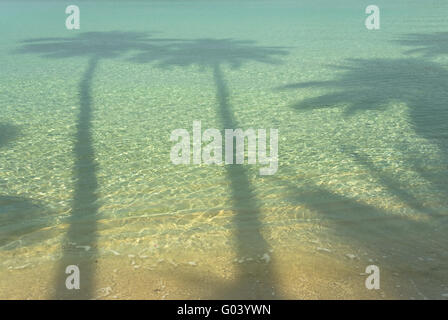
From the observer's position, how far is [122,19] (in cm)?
3169

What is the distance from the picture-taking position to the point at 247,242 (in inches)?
217

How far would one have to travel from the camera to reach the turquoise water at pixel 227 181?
488 cm

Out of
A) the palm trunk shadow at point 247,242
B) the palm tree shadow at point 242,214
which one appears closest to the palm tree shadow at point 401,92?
the palm tree shadow at point 242,214

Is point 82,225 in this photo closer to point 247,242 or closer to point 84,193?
point 84,193

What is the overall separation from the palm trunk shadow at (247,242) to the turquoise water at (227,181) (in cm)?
2

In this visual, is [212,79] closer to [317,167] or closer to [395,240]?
[317,167]

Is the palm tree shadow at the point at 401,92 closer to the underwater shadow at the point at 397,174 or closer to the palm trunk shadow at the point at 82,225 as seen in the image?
the underwater shadow at the point at 397,174

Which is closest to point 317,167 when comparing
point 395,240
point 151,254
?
point 395,240

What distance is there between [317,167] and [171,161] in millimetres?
2300

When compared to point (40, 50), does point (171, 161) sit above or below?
below
